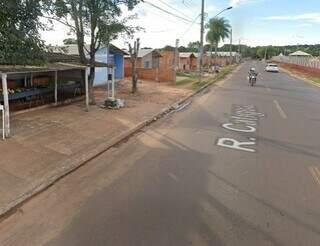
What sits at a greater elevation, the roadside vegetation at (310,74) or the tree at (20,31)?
the tree at (20,31)

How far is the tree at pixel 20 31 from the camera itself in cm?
973

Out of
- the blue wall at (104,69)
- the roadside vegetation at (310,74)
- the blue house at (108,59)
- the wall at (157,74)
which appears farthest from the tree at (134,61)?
the roadside vegetation at (310,74)

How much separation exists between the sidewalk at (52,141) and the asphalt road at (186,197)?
0.37 meters

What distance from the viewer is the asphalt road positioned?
17.6ft

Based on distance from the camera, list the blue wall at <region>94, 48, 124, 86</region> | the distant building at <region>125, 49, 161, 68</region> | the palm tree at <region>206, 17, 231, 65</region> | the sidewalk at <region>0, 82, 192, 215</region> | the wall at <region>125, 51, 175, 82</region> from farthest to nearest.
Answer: the palm tree at <region>206, 17, 231, 65</region>, the distant building at <region>125, 49, 161, 68</region>, the wall at <region>125, 51, 175, 82</region>, the blue wall at <region>94, 48, 124, 86</region>, the sidewalk at <region>0, 82, 192, 215</region>

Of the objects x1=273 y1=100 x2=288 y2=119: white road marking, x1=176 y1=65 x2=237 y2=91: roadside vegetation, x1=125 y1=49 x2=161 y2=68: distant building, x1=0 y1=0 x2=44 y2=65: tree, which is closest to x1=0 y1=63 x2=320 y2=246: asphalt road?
x1=0 y1=0 x2=44 y2=65: tree

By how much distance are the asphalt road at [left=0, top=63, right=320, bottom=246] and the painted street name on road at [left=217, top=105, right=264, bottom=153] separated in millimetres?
56

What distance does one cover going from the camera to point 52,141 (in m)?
10.4

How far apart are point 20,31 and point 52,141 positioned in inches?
112

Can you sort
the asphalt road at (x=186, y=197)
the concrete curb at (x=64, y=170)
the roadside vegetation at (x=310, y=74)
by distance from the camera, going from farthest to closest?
the roadside vegetation at (x=310, y=74) < the concrete curb at (x=64, y=170) < the asphalt road at (x=186, y=197)

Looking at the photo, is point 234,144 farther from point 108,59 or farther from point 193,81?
point 193,81

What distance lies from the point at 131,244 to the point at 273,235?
185 centimetres

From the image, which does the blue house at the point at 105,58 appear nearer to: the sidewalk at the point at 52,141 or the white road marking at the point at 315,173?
the sidewalk at the point at 52,141

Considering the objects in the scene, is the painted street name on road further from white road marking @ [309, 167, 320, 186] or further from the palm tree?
the palm tree
